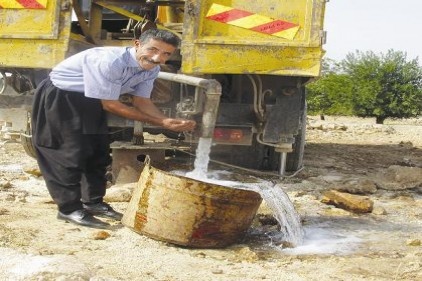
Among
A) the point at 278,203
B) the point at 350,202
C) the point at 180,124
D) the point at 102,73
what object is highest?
the point at 102,73

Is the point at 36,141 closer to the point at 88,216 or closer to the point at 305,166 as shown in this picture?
the point at 88,216

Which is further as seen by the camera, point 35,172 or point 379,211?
point 35,172

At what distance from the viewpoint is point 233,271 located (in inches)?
129

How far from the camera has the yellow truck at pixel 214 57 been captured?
4.94 m

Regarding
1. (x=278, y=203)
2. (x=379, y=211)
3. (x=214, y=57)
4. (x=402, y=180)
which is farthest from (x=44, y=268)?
(x=402, y=180)

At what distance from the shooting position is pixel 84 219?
4.06 m

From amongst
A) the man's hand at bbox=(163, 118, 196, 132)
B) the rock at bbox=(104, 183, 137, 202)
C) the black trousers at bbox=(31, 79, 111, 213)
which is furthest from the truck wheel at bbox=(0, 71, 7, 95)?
the man's hand at bbox=(163, 118, 196, 132)

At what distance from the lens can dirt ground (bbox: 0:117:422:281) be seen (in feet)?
10.3

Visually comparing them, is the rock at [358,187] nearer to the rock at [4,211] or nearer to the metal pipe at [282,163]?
the metal pipe at [282,163]

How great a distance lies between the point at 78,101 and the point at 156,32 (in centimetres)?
68

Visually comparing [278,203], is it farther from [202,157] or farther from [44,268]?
[44,268]

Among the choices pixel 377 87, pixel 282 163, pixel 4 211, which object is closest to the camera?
pixel 4 211

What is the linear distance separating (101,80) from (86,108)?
0.30 m

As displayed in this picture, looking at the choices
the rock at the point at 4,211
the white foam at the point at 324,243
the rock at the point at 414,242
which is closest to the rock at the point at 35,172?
the rock at the point at 4,211
